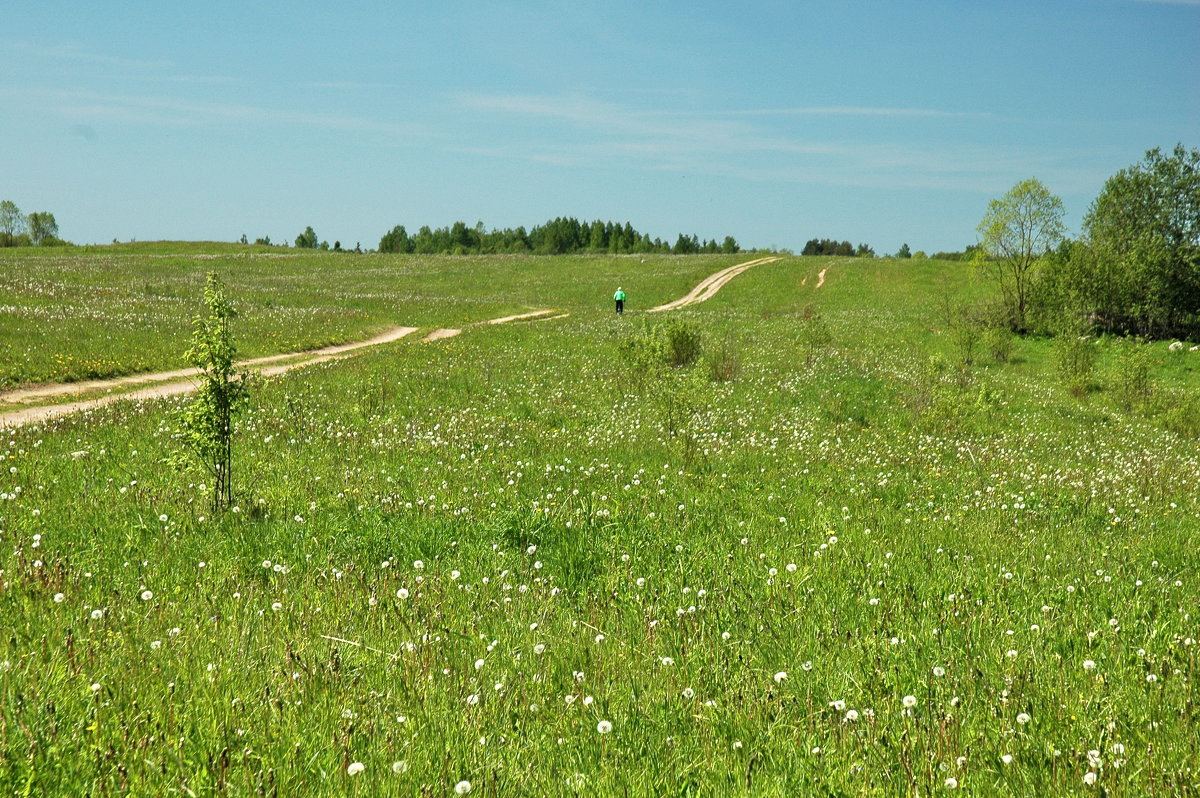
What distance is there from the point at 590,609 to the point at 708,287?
70.4 meters

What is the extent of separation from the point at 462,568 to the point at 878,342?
3647 centimetres

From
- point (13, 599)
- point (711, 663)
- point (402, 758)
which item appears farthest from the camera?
point (13, 599)

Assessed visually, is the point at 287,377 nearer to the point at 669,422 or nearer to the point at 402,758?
the point at 669,422

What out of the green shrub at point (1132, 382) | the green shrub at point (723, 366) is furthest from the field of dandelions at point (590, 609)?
the green shrub at point (1132, 382)

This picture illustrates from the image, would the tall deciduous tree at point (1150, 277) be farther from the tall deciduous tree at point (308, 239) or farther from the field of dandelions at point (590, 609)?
the tall deciduous tree at point (308, 239)

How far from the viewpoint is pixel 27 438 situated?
1217cm

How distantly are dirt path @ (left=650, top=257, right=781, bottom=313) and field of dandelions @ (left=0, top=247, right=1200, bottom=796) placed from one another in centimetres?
4621

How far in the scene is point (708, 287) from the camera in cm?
7412

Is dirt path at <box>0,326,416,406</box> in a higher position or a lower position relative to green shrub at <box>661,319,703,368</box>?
lower

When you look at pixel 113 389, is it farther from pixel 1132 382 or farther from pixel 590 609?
pixel 1132 382

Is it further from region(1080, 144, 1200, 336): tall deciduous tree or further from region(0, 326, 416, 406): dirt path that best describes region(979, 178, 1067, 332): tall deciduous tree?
region(0, 326, 416, 406): dirt path

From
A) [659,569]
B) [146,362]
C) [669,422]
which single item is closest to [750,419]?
[669,422]

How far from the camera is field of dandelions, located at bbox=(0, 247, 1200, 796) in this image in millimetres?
3699

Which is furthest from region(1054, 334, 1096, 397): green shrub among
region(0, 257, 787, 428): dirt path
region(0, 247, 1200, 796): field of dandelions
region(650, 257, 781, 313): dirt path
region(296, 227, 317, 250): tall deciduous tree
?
region(296, 227, 317, 250): tall deciduous tree
